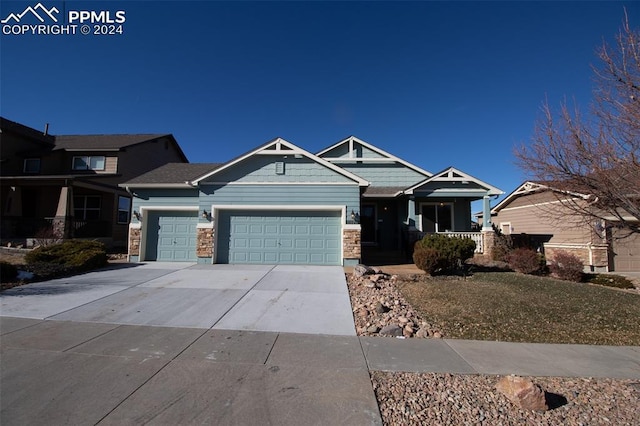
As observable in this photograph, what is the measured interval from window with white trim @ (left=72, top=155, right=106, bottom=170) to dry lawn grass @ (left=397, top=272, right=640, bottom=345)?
70.0ft

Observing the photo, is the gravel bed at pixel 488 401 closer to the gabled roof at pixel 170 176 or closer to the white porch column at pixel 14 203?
the gabled roof at pixel 170 176

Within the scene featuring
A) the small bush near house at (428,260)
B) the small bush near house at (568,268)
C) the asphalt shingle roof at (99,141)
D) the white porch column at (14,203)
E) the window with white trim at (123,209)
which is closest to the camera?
the small bush near house at (428,260)

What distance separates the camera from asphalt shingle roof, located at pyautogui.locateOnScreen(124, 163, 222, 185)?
13.3 metres

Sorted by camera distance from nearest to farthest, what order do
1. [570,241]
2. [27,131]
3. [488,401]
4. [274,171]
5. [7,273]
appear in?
1. [488,401]
2. [7,273]
3. [274,171]
4. [570,241]
5. [27,131]

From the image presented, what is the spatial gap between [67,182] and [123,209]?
13.4 feet

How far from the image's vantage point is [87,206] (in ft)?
61.4

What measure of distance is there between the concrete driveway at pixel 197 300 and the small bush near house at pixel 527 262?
23.5 ft

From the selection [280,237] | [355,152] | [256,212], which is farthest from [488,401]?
[355,152]

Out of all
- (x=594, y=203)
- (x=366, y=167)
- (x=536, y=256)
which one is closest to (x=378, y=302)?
(x=594, y=203)

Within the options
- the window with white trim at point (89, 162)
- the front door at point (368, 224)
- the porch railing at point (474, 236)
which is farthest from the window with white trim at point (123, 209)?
the porch railing at point (474, 236)

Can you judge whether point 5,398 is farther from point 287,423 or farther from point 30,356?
point 287,423

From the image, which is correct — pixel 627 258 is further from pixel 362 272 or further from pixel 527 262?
pixel 362 272

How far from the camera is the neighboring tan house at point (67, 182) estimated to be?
16.4 metres

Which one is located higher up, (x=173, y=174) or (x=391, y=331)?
(x=173, y=174)
